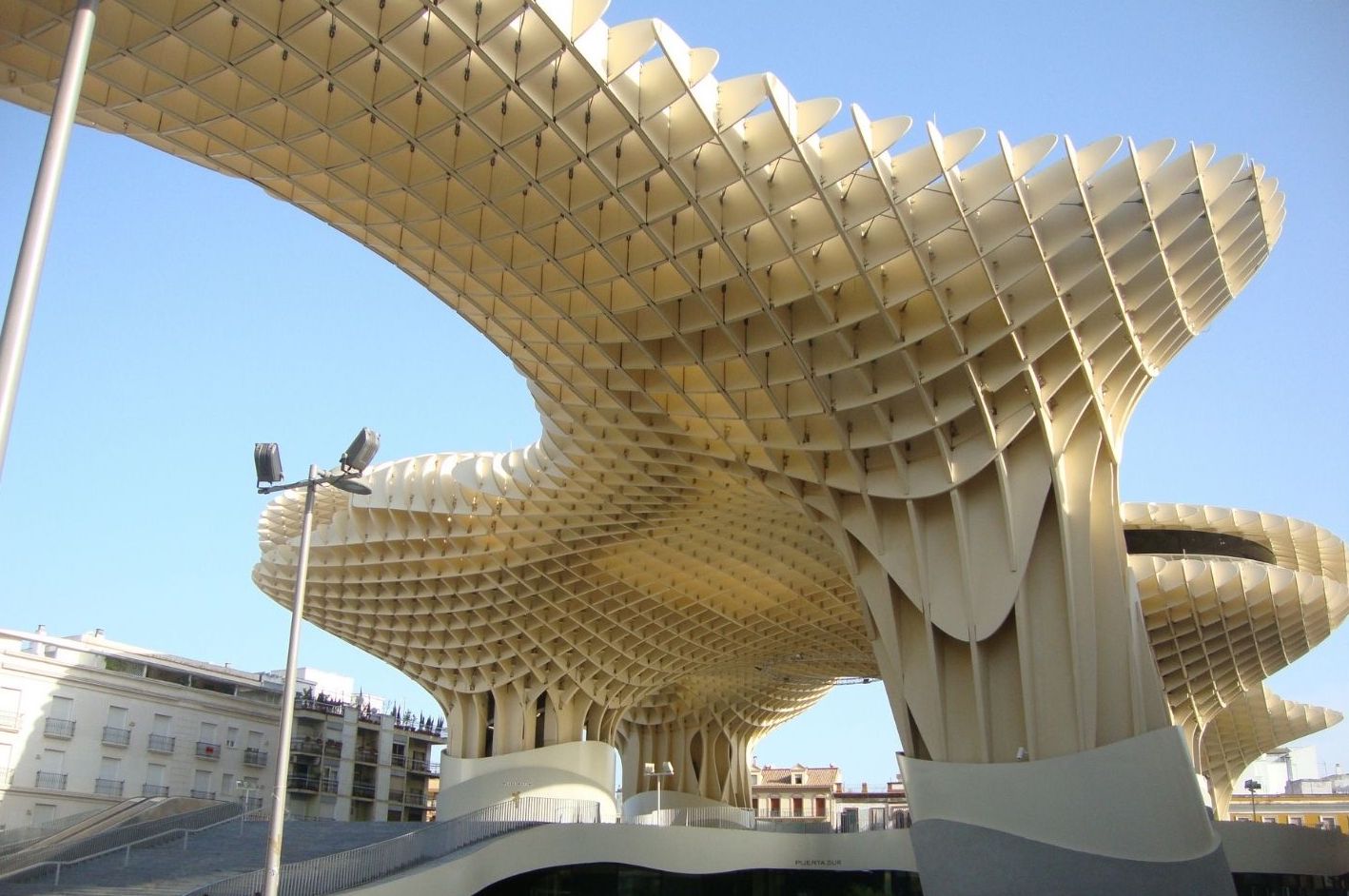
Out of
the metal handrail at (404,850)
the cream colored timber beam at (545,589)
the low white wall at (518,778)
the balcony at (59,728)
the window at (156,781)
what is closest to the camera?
the metal handrail at (404,850)

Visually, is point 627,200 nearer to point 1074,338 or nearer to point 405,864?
point 1074,338

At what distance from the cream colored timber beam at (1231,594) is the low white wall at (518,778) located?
76.6 ft

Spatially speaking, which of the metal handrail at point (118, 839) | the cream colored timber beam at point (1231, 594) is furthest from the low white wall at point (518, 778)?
the cream colored timber beam at point (1231, 594)

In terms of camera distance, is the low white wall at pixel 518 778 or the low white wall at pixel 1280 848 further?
the low white wall at pixel 518 778

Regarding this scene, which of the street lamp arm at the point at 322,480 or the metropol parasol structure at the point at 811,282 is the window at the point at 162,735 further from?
the street lamp arm at the point at 322,480

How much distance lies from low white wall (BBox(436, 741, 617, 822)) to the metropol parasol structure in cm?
1881

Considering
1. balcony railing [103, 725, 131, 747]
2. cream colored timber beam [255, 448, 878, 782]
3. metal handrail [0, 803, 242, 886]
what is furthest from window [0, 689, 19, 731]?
cream colored timber beam [255, 448, 878, 782]

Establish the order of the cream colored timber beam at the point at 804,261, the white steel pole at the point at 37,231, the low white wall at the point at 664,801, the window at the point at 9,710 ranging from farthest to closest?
the low white wall at the point at 664,801 < the window at the point at 9,710 < the cream colored timber beam at the point at 804,261 < the white steel pole at the point at 37,231

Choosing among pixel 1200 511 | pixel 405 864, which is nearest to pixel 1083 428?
pixel 1200 511

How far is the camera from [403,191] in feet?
72.8

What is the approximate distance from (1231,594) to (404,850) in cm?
2718

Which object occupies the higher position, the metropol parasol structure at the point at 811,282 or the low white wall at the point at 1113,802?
the metropol parasol structure at the point at 811,282

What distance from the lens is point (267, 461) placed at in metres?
16.3

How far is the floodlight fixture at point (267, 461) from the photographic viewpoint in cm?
1622
